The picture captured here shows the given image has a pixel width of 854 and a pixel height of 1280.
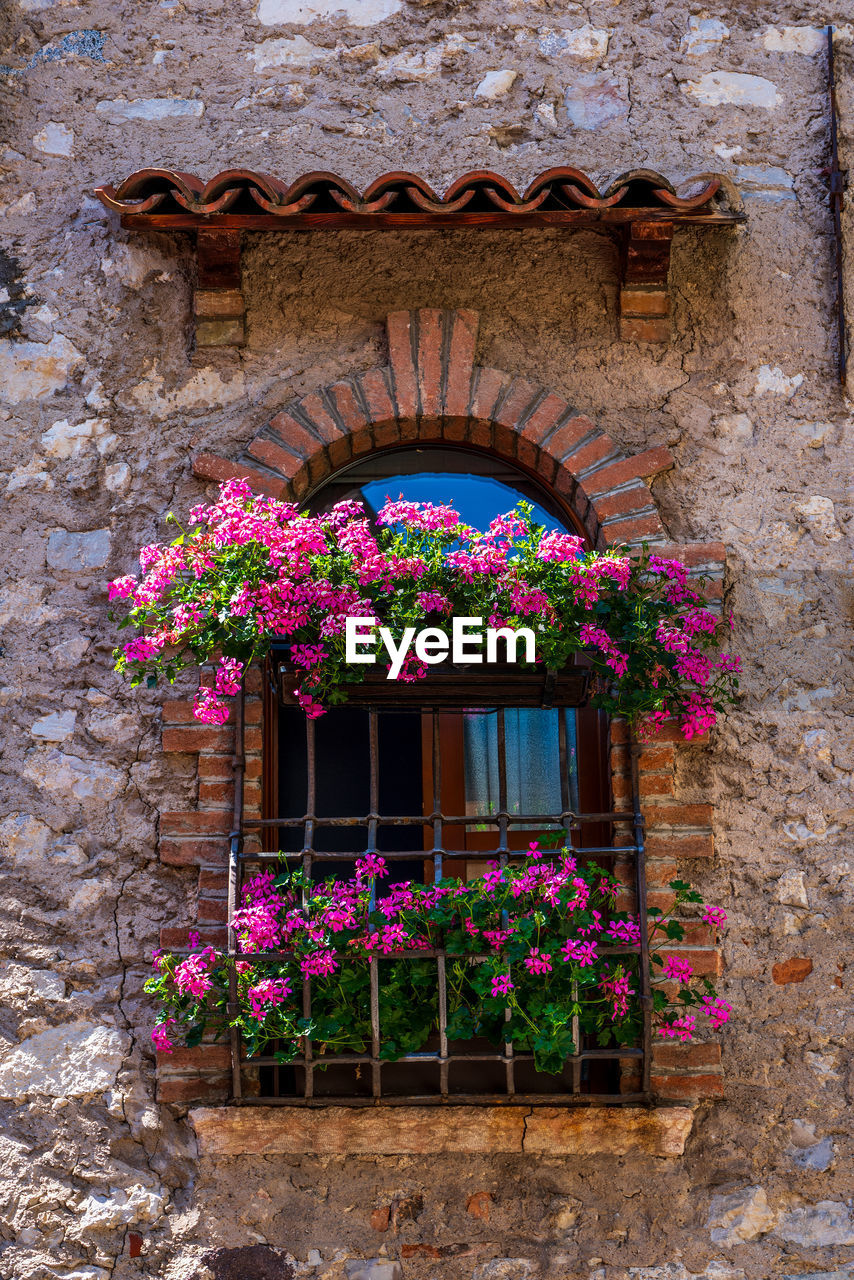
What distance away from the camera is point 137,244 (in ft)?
12.4

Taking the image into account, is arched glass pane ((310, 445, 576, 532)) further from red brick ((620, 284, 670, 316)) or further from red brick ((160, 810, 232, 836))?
red brick ((160, 810, 232, 836))

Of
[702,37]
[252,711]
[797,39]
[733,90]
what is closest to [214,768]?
[252,711]

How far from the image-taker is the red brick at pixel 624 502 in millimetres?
3572

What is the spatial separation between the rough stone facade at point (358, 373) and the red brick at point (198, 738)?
1.3 inches

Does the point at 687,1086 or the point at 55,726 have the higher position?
the point at 55,726

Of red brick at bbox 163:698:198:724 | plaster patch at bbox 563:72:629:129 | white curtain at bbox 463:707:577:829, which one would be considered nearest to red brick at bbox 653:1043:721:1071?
white curtain at bbox 463:707:577:829

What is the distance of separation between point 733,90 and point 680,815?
225 centimetres

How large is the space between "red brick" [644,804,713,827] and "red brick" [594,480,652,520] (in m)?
0.83

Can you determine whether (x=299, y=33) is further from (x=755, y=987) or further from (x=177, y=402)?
(x=755, y=987)

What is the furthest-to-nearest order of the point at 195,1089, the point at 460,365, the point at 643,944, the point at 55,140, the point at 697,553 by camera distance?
the point at 55,140
the point at 460,365
the point at 697,553
the point at 195,1089
the point at 643,944

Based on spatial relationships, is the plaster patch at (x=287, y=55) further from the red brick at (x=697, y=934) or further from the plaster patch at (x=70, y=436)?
the red brick at (x=697, y=934)

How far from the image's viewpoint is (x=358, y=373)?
370 centimetres

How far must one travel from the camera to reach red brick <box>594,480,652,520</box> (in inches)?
141

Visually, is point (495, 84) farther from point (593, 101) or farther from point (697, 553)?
point (697, 553)
